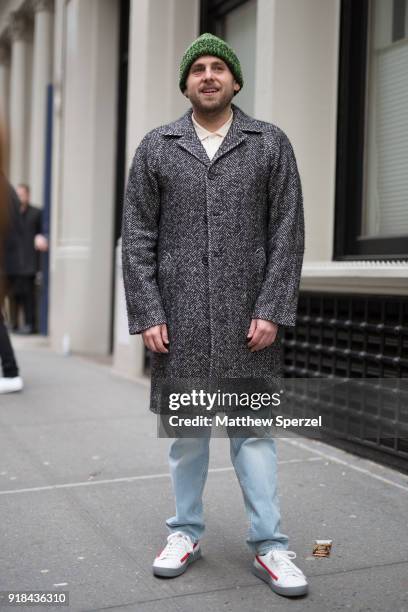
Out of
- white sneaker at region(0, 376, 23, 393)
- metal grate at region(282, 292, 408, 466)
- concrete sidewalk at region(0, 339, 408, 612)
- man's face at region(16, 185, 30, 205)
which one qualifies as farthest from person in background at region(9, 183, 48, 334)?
metal grate at region(282, 292, 408, 466)

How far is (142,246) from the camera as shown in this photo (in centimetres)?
305

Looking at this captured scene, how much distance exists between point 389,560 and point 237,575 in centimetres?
67

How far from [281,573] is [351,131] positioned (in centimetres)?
354

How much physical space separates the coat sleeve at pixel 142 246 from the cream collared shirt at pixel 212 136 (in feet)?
0.71

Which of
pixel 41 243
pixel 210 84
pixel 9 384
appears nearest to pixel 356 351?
pixel 210 84

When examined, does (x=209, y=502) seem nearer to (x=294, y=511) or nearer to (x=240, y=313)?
(x=294, y=511)

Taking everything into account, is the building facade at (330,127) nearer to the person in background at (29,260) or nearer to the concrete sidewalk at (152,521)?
the concrete sidewalk at (152,521)

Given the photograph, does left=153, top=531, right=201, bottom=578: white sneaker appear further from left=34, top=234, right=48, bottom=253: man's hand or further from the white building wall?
left=34, top=234, right=48, bottom=253: man's hand

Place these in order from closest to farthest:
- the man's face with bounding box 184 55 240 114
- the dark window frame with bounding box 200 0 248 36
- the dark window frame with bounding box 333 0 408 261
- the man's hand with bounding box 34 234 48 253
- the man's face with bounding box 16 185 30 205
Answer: the man's face with bounding box 184 55 240 114, the dark window frame with bounding box 333 0 408 261, the dark window frame with bounding box 200 0 248 36, the man's hand with bounding box 34 234 48 253, the man's face with bounding box 16 185 30 205

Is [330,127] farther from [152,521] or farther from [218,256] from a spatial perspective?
[152,521]

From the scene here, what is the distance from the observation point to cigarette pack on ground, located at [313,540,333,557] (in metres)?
3.33

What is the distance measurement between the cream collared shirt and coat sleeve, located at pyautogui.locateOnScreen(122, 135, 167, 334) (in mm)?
215

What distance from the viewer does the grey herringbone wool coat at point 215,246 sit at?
9.77ft

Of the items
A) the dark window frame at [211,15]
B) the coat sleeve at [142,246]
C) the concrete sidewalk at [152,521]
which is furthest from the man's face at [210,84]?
the dark window frame at [211,15]
